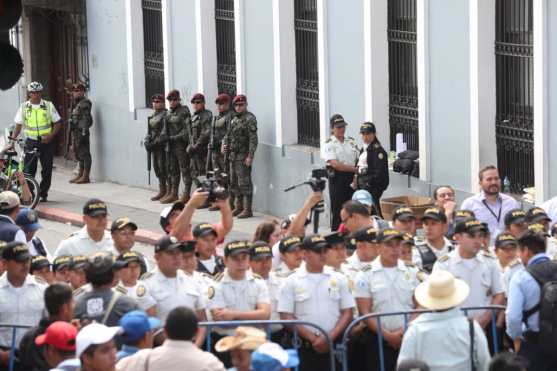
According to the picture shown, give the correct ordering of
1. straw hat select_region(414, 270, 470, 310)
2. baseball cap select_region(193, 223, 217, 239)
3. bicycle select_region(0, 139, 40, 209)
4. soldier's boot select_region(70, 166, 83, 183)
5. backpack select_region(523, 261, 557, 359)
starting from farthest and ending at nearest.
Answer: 1. soldier's boot select_region(70, 166, 83, 183)
2. bicycle select_region(0, 139, 40, 209)
3. baseball cap select_region(193, 223, 217, 239)
4. backpack select_region(523, 261, 557, 359)
5. straw hat select_region(414, 270, 470, 310)

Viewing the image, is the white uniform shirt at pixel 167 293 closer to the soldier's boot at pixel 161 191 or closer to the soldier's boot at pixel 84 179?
the soldier's boot at pixel 161 191

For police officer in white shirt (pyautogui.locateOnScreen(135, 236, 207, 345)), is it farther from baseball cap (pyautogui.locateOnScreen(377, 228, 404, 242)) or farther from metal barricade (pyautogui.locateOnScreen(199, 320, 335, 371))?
baseball cap (pyautogui.locateOnScreen(377, 228, 404, 242))

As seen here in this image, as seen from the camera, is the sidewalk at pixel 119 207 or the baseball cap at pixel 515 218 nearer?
the baseball cap at pixel 515 218

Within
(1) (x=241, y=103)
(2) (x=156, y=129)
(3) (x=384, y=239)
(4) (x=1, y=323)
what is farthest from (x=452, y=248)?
(2) (x=156, y=129)

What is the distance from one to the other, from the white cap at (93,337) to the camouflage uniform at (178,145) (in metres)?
14.3

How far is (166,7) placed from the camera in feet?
84.0

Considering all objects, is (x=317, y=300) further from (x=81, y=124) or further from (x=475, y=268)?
(x=81, y=124)

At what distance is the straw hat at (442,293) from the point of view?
1135 cm

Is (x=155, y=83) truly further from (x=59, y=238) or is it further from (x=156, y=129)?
(x=59, y=238)

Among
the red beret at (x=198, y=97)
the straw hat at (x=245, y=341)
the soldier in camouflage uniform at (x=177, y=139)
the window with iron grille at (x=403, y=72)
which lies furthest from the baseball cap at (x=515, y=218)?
the soldier in camouflage uniform at (x=177, y=139)

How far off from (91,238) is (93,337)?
15.6 ft

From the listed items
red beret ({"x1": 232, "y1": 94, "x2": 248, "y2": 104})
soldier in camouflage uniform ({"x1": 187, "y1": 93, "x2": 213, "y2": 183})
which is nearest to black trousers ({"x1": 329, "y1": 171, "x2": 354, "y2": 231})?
red beret ({"x1": 232, "y1": 94, "x2": 248, "y2": 104})

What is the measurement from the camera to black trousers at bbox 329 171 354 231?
21062 mm

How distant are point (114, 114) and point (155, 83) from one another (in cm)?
109
